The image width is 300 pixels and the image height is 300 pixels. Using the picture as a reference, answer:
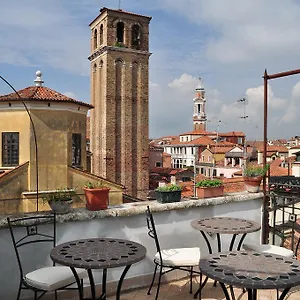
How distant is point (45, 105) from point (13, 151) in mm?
2238

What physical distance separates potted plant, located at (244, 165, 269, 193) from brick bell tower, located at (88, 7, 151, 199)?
2583cm

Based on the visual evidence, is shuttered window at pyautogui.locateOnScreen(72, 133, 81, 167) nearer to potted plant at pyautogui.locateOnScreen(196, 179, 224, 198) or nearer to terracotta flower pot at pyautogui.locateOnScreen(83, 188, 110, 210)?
potted plant at pyautogui.locateOnScreen(196, 179, 224, 198)

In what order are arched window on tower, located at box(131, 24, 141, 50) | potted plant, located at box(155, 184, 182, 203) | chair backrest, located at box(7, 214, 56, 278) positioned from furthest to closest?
arched window on tower, located at box(131, 24, 141, 50) → potted plant, located at box(155, 184, 182, 203) → chair backrest, located at box(7, 214, 56, 278)

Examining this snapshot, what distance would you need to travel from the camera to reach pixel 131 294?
178 inches

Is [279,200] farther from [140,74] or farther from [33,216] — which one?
[140,74]

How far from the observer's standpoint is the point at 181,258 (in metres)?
4.08

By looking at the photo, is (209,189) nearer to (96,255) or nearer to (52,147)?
(96,255)

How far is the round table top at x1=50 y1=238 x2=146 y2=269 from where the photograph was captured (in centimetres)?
301

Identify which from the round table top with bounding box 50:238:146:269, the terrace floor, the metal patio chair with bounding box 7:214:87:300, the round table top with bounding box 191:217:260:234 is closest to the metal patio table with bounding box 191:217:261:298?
the round table top with bounding box 191:217:260:234

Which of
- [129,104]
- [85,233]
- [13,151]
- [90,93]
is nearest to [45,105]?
[13,151]

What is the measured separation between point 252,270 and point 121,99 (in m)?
31.3

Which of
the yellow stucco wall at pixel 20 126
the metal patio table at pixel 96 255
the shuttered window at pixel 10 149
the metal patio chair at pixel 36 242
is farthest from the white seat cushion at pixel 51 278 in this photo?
the shuttered window at pixel 10 149

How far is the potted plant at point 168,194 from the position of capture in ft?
16.7

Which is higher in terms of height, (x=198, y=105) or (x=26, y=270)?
(x=198, y=105)
